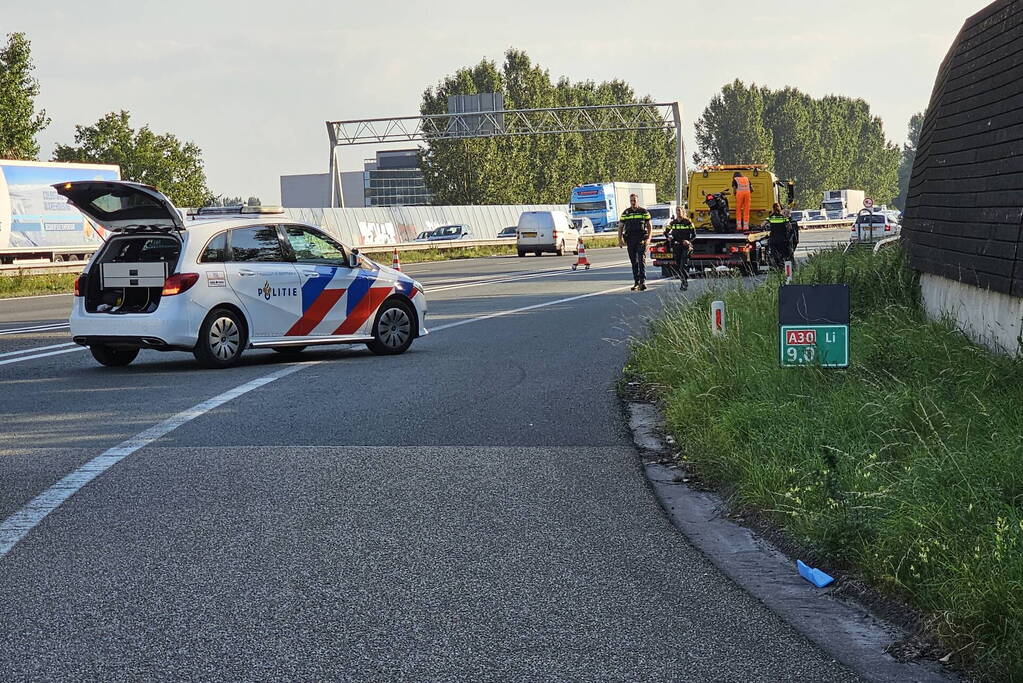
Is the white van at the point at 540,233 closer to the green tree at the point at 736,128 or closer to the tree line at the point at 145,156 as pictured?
the tree line at the point at 145,156

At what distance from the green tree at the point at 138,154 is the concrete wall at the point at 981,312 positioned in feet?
231

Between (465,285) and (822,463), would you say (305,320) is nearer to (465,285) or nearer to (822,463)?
(822,463)

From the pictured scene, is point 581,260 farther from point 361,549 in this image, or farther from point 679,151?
point 361,549

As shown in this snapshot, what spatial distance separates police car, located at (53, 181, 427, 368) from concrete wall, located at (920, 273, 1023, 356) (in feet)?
20.3

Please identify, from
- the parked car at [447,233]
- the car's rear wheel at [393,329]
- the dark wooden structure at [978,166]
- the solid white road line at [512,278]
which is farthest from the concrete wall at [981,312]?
the parked car at [447,233]

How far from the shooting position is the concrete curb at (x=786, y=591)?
4578mm

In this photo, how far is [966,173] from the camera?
1212 centimetres

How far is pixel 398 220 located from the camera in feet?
190

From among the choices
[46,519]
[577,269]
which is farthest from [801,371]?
[577,269]

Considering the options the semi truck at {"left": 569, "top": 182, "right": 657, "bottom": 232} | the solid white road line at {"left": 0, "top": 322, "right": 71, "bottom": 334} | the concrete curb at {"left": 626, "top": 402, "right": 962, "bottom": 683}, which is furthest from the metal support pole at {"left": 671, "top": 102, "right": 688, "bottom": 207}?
the concrete curb at {"left": 626, "top": 402, "right": 962, "bottom": 683}

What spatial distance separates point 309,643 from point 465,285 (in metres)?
26.2

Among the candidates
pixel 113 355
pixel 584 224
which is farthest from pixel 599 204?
pixel 113 355

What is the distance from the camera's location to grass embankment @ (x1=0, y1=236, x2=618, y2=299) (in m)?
32.2

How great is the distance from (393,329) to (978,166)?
6.70 metres
